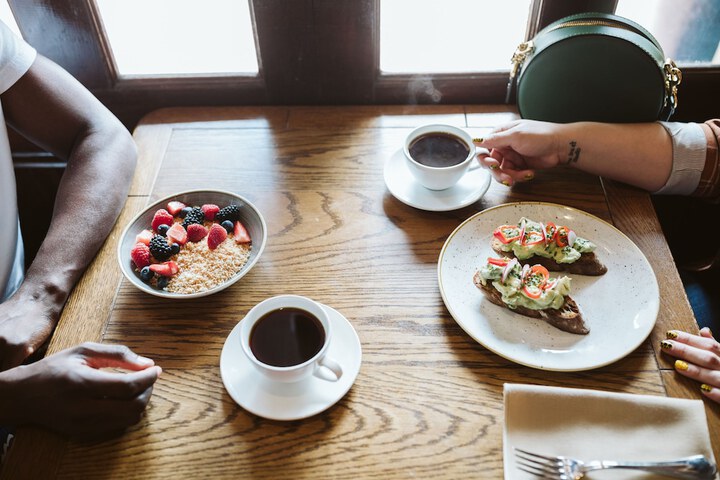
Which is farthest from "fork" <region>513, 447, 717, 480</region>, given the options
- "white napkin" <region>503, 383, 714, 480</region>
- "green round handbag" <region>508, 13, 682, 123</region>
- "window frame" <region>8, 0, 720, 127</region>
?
"window frame" <region>8, 0, 720, 127</region>

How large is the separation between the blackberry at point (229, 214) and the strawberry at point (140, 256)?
17 cm

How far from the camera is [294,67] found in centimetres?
158

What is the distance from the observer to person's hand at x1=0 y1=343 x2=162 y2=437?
2.94ft

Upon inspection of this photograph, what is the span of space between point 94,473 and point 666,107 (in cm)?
145

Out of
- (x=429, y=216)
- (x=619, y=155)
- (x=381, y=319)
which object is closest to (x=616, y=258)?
(x=619, y=155)

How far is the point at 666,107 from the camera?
132cm

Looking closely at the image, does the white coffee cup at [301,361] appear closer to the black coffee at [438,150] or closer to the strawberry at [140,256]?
the strawberry at [140,256]

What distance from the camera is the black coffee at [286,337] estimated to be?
92 centimetres

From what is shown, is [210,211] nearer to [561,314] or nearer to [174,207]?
[174,207]

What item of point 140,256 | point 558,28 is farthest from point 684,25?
point 140,256

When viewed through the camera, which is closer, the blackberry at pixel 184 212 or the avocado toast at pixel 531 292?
the avocado toast at pixel 531 292

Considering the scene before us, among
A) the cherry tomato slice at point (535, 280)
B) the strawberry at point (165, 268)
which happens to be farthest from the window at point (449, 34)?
the strawberry at point (165, 268)

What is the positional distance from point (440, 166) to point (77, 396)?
2.88 ft

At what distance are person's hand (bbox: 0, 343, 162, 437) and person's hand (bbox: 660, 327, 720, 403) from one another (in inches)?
36.7
